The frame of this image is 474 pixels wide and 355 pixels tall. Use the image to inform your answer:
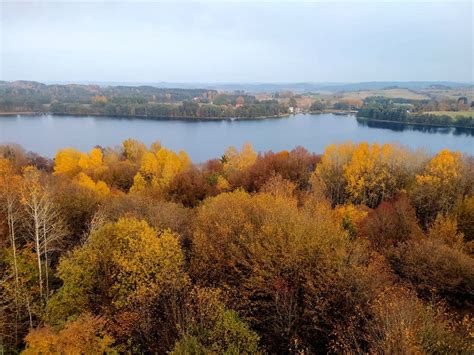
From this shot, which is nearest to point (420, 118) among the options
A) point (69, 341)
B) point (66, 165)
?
point (66, 165)

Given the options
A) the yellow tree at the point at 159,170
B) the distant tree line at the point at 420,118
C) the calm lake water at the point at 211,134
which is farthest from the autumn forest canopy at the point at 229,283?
the distant tree line at the point at 420,118

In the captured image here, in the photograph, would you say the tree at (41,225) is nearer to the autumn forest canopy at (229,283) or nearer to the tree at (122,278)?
the autumn forest canopy at (229,283)

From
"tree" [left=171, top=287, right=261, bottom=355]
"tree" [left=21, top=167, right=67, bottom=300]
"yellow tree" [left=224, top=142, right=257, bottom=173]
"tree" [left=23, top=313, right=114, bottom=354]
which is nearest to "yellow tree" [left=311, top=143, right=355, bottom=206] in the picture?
"yellow tree" [left=224, top=142, right=257, bottom=173]

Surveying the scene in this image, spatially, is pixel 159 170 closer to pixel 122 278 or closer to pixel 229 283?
pixel 229 283

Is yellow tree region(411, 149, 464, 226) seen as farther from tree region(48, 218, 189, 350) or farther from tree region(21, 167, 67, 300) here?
tree region(21, 167, 67, 300)

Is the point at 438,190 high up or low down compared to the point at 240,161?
down

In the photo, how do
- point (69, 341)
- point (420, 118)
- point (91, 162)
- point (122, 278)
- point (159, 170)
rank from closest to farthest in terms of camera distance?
point (69, 341), point (122, 278), point (159, 170), point (91, 162), point (420, 118)

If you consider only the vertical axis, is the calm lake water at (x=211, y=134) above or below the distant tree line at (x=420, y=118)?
below

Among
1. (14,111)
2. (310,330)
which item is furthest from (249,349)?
Result: (14,111)

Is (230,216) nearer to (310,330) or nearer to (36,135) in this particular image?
(310,330)
